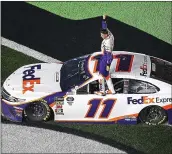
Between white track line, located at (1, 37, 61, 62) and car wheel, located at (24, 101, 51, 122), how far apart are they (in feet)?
9.41

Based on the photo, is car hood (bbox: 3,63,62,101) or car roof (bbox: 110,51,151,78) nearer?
car roof (bbox: 110,51,151,78)

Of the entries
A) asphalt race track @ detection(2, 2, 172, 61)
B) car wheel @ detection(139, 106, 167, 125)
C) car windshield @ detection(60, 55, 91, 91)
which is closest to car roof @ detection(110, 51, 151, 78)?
car windshield @ detection(60, 55, 91, 91)

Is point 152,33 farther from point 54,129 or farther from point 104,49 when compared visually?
point 54,129

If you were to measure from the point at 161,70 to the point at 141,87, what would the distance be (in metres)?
0.76

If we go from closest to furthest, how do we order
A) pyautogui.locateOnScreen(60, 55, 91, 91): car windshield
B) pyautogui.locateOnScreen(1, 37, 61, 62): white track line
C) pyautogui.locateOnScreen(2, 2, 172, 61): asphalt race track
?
pyautogui.locateOnScreen(60, 55, 91, 91): car windshield, pyautogui.locateOnScreen(1, 37, 61, 62): white track line, pyautogui.locateOnScreen(2, 2, 172, 61): asphalt race track

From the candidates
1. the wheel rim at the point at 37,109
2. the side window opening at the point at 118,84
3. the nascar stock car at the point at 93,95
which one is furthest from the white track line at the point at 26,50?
the side window opening at the point at 118,84

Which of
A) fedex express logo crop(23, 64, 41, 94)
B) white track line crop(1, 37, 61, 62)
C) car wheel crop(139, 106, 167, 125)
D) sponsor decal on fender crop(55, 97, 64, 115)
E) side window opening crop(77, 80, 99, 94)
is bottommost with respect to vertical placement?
car wheel crop(139, 106, 167, 125)

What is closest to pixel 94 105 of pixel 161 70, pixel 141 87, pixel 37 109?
pixel 141 87

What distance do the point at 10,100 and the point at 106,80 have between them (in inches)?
90.7

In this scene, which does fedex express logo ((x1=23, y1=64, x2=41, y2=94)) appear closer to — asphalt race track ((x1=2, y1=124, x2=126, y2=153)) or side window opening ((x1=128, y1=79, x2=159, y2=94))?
asphalt race track ((x1=2, y1=124, x2=126, y2=153))

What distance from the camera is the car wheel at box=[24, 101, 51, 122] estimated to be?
12.2m

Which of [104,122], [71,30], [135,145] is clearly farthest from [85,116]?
[71,30]

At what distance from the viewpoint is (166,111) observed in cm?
1212

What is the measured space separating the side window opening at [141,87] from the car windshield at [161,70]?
0.25 metres
